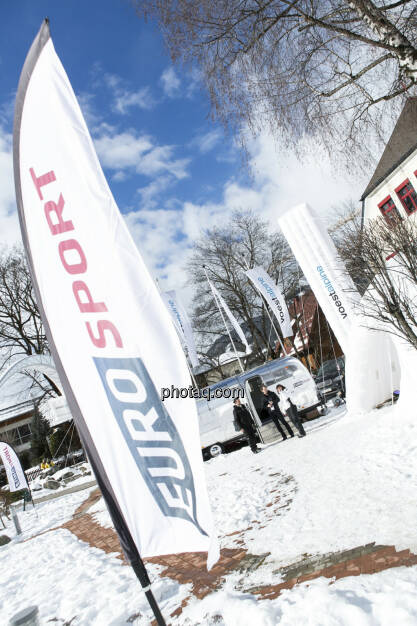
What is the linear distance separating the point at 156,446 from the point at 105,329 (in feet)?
2.61

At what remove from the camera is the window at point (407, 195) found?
23.4 metres

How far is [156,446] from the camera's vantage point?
262cm

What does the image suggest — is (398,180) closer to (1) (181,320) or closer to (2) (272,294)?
(2) (272,294)

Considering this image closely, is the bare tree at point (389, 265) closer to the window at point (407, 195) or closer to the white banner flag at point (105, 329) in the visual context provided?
the white banner flag at point (105, 329)

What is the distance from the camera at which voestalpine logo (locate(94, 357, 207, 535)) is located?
8.60 ft

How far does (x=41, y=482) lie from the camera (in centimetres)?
2433

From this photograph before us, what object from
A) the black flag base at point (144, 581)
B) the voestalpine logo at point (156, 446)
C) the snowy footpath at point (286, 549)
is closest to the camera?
the voestalpine logo at point (156, 446)

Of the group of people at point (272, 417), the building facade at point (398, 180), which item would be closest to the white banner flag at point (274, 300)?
the building facade at point (398, 180)

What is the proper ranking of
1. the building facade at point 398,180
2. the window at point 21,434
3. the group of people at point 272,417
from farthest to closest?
the window at point 21,434
the building facade at point 398,180
the group of people at point 272,417

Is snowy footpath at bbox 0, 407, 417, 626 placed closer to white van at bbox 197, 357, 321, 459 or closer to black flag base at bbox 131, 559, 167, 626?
black flag base at bbox 131, 559, 167, 626

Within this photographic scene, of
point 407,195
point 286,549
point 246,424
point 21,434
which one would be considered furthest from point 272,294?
point 21,434

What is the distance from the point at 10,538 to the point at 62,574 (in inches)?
270

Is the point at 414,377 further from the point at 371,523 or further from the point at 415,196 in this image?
the point at 415,196

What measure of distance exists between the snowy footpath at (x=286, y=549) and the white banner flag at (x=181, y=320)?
10154mm
